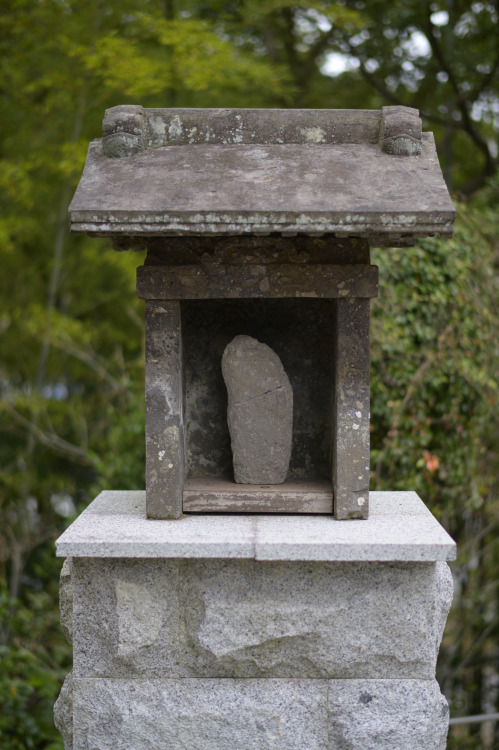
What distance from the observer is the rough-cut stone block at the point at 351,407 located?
2.65 m

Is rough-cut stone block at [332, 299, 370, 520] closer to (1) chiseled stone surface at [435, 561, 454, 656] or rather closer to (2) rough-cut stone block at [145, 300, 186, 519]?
(1) chiseled stone surface at [435, 561, 454, 656]

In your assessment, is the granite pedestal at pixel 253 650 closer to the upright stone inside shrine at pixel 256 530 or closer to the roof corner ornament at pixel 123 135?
the upright stone inside shrine at pixel 256 530

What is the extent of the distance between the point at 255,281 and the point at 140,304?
429cm

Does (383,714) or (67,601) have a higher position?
(67,601)

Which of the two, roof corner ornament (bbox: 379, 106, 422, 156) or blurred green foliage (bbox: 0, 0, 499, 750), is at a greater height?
roof corner ornament (bbox: 379, 106, 422, 156)

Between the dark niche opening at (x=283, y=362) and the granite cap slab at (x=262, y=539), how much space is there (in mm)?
392

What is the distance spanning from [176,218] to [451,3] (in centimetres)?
503

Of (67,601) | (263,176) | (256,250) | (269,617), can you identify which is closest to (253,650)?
(269,617)

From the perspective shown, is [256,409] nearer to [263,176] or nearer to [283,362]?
[283,362]

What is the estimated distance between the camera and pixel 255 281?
2613 millimetres

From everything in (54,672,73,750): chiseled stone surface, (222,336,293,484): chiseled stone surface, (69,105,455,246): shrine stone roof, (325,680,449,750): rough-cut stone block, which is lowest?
(54,672,73,750): chiseled stone surface

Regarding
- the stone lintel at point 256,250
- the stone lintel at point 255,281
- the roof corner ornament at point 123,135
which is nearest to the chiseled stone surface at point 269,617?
the stone lintel at point 255,281

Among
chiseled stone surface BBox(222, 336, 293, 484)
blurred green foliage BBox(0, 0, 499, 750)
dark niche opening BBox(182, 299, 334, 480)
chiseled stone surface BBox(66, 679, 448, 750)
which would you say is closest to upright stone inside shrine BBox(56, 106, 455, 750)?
chiseled stone surface BBox(66, 679, 448, 750)

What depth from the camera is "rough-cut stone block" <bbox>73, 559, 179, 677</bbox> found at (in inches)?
99.9
